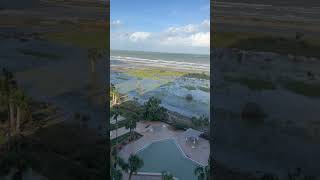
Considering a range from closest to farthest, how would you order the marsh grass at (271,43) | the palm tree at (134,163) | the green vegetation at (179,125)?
the marsh grass at (271,43) < the palm tree at (134,163) < the green vegetation at (179,125)

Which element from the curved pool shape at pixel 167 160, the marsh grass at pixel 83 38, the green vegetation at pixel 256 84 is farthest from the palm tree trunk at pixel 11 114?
the green vegetation at pixel 256 84

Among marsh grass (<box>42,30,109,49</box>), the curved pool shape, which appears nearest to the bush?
the curved pool shape

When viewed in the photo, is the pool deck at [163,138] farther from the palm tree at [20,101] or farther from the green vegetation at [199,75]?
the palm tree at [20,101]

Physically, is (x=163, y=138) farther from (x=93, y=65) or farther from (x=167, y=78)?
(x=93, y=65)

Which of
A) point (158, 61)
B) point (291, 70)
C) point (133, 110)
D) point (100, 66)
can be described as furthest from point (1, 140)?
point (291, 70)

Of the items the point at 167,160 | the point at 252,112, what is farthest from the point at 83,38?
the point at 252,112

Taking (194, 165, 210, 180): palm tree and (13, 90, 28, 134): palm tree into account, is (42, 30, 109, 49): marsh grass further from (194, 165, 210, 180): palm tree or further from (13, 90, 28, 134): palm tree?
(194, 165, 210, 180): palm tree
